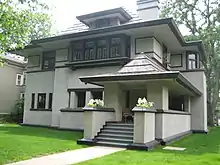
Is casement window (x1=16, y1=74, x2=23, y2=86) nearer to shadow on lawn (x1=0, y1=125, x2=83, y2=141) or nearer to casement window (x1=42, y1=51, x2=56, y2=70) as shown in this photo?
casement window (x1=42, y1=51, x2=56, y2=70)

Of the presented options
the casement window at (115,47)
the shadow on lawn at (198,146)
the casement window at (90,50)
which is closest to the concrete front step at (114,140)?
the shadow on lawn at (198,146)

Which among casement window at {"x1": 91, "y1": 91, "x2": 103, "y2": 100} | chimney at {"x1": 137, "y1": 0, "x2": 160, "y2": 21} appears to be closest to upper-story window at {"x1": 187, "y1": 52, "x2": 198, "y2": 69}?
chimney at {"x1": 137, "y1": 0, "x2": 160, "y2": 21}

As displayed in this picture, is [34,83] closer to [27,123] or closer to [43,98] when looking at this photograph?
[43,98]

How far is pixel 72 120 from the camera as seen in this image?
14258mm

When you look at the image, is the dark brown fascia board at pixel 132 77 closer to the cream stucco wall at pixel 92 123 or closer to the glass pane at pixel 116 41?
the cream stucco wall at pixel 92 123

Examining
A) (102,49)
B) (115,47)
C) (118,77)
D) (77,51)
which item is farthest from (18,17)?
(77,51)

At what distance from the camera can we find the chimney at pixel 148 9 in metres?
17.0

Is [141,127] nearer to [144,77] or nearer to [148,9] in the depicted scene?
[144,77]

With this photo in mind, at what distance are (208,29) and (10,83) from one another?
66.0ft

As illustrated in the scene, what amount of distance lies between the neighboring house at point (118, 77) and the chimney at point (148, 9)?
0.22 ft

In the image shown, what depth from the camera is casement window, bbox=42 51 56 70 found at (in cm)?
1806

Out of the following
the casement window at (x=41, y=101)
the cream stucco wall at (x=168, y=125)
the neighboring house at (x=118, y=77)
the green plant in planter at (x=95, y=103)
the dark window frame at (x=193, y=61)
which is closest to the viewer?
the cream stucco wall at (x=168, y=125)

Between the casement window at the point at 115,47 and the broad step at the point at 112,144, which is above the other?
the casement window at the point at 115,47

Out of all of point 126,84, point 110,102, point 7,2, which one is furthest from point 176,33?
point 7,2
